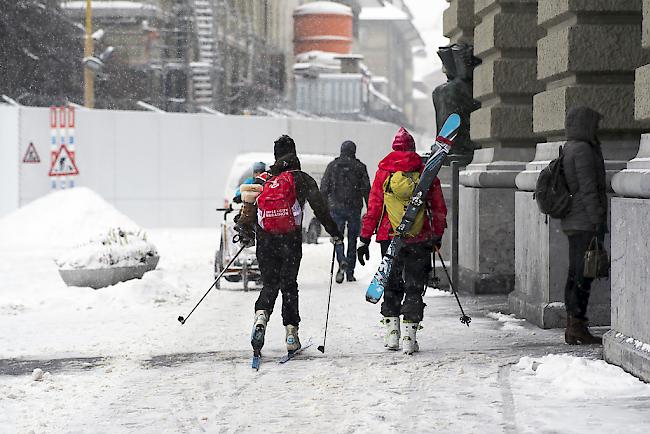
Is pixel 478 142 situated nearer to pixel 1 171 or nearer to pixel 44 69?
pixel 1 171

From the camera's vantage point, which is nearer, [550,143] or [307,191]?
[307,191]

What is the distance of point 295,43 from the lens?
163 ft

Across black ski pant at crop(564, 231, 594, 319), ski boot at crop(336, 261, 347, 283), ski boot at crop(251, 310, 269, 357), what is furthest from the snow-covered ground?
ski boot at crop(336, 261, 347, 283)

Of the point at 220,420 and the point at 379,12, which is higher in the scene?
the point at 379,12

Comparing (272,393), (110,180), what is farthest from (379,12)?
(272,393)

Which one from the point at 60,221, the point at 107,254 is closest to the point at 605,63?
the point at 107,254

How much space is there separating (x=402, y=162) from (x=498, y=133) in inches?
158

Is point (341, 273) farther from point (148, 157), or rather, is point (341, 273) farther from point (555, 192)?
point (148, 157)

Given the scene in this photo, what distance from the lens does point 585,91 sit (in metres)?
10.1

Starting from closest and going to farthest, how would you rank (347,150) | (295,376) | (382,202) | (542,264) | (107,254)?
1. (295,376)
2. (382,202)
3. (542,264)
4. (107,254)
5. (347,150)

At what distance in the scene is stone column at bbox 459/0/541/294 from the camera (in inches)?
499

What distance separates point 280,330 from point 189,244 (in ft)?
45.5

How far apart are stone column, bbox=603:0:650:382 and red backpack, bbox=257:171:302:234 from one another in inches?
94.3

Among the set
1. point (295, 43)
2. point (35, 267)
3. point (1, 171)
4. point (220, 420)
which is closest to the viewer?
point (220, 420)
